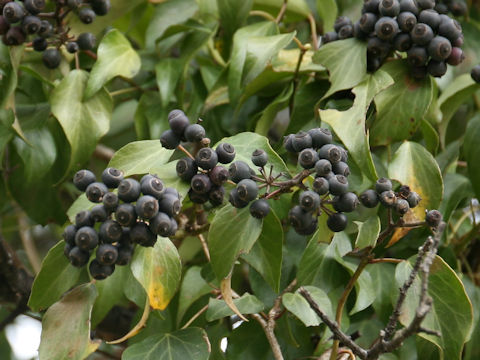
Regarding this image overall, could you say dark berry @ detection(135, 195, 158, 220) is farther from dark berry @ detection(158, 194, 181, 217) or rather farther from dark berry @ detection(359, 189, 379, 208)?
dark berry @ detection(359, 189, 379, 208)

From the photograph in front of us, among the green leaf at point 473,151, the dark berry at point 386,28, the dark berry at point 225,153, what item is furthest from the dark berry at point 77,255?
the green leaf at point 473,151

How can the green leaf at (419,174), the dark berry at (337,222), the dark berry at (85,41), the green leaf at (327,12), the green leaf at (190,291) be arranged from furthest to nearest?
the green leaf at (327,12), the dark berry at (85,41), the green leaf at (190,291), the green leaf at (419,174), the dark berry at (337,222)

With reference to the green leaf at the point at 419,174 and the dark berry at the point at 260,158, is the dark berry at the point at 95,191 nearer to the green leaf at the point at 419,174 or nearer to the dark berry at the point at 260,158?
the dark berry at the point at 260,158

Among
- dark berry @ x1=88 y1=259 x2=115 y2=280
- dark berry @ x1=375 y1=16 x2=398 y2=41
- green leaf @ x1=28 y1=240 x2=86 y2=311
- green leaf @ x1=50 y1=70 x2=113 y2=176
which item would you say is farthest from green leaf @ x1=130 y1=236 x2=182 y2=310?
Answer: dark berry @ x1=375 y1=16 x2=398 y2=41

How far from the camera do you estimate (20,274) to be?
5.37 ft

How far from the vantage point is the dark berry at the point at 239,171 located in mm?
1033

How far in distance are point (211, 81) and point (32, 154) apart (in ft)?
1.24

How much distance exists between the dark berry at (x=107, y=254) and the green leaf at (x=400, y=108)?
520 mm

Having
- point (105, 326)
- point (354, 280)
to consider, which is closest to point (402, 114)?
point (354, 280)

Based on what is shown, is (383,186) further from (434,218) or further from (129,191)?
(129,191)

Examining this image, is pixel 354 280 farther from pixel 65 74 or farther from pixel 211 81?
pixel 65 74

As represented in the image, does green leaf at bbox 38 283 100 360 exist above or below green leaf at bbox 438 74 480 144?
below

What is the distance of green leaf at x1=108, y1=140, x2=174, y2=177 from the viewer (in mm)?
1119

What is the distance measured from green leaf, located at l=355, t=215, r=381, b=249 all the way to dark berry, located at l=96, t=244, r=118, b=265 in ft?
1.18
